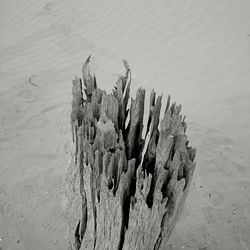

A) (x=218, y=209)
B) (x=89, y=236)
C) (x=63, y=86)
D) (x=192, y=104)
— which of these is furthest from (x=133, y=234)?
(x=63, y=86)

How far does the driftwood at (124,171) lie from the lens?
1905 mm

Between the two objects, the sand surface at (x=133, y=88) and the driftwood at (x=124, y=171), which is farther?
the sand surface at (x=133, y=88)

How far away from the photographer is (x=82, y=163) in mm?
2223

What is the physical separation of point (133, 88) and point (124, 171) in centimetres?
364

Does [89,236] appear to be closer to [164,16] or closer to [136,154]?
[136,154]

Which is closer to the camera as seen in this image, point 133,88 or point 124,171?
point 124,171

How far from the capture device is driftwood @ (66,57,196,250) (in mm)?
1905

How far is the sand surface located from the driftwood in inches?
46.7

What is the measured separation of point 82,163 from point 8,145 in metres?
2.49

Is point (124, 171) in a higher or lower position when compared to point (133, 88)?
higher

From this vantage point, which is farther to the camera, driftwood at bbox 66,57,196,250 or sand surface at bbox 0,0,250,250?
sand surface at bbox 0,0,250,250

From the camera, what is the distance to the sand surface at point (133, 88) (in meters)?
3.44

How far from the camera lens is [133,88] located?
5492 mm

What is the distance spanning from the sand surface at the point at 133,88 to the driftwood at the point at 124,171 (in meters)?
1.19
